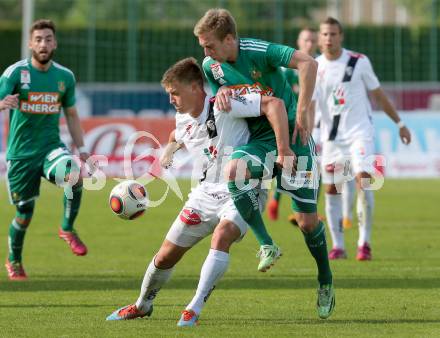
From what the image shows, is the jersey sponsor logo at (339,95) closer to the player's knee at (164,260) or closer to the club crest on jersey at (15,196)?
the club crest on jersey at (15,196)

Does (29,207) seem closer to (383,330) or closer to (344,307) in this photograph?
(344,307)

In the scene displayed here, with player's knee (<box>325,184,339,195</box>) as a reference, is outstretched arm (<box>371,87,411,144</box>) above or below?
above

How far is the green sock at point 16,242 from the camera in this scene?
33.9 feet

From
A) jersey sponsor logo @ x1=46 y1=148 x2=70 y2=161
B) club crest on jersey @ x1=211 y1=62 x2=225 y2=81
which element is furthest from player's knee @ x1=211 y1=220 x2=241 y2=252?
jersey sponsor logo @ x1=46 y1=148 x2=70 y2=161

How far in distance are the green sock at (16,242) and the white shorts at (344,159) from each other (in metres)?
3.40

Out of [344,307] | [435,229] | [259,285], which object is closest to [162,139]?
[435,229]

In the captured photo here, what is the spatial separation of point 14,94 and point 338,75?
11.8 ft

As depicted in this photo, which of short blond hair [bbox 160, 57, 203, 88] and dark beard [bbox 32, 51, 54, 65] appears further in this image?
dark beard [bbox 32, 51, 54, 65]

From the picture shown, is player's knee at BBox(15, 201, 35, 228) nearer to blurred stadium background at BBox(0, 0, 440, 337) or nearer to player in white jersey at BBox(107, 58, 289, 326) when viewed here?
blurred stadium background at BBox(0, 0, 440, 337)

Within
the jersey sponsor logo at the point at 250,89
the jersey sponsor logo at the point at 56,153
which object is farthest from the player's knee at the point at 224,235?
the jersey sponsor logo at the point at 56,153

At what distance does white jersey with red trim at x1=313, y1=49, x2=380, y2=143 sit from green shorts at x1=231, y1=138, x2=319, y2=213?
4.03 meters

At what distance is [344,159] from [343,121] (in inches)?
16.4

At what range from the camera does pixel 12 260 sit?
1032 centimetres

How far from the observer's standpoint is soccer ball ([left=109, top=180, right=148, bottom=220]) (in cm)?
774
